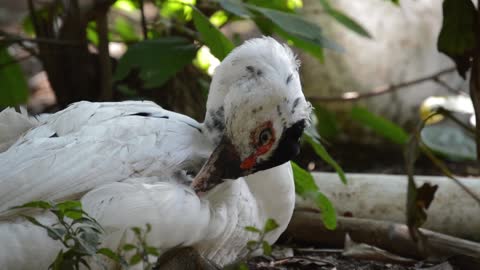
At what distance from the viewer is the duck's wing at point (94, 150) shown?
7.17 feet

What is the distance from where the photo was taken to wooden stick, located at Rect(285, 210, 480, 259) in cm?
290

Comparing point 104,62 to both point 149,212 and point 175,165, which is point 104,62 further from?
point 149,212

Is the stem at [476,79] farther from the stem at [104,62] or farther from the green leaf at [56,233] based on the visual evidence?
the stem at [104,62]

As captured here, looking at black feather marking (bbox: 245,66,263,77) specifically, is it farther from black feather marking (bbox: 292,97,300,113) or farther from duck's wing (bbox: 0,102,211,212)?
duck's wing (bbox: 0,102,211,212)

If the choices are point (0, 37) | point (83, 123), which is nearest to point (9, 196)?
point (83, 123)

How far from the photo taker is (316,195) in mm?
2818

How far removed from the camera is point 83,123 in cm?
251

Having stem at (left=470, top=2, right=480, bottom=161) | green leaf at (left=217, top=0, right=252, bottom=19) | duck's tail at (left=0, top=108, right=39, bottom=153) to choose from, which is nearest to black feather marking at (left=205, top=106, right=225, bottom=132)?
green leaf at (left=217, top=0, right=252, bottom=19)

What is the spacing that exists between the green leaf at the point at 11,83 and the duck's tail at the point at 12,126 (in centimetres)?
113

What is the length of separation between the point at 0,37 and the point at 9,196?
177 centimetres

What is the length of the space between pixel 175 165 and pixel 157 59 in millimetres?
891

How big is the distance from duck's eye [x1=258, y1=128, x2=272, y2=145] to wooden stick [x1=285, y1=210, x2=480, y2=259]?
717 millimetres

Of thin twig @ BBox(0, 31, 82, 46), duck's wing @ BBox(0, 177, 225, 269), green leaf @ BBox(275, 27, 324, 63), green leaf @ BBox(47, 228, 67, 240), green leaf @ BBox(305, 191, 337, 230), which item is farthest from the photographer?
thin twig @ BBox(0, 31, 82, 46)

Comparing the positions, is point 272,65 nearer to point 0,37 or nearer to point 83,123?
point 83,123
